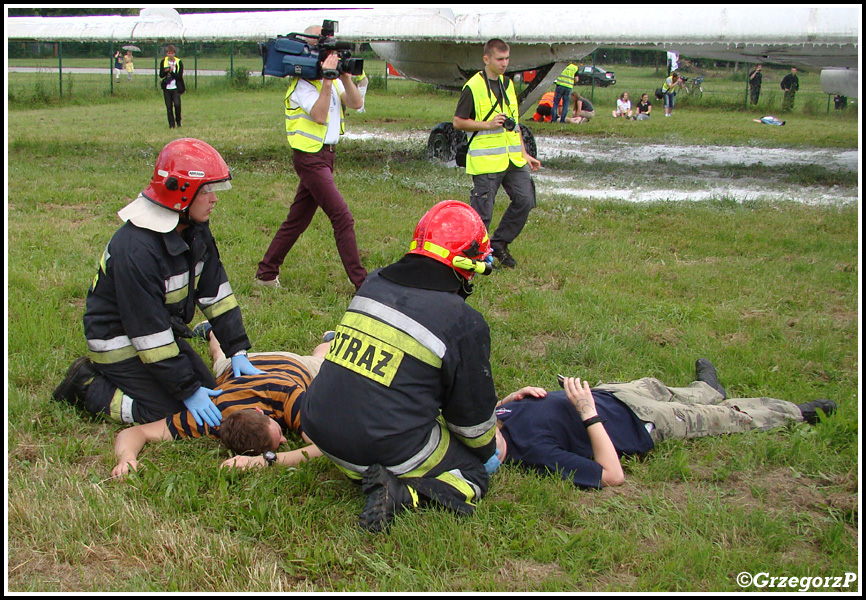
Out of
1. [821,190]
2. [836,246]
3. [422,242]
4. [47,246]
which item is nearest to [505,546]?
[422,242]

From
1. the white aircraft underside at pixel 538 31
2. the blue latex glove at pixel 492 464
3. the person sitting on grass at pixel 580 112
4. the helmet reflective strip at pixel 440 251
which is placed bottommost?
the blue latex glove at pixel 492 464

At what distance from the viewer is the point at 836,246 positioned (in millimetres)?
8117

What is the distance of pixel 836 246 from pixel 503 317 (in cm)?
462

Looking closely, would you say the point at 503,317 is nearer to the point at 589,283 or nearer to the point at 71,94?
the point at 589,283

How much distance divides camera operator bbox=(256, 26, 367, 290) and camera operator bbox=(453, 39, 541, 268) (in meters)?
1.33

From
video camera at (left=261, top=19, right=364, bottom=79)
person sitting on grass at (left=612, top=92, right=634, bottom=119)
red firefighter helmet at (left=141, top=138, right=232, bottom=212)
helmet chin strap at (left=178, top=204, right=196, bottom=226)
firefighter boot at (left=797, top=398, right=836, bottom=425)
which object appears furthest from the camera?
person sitting on grass at (left=612, top=92, right=634, bottom=119)

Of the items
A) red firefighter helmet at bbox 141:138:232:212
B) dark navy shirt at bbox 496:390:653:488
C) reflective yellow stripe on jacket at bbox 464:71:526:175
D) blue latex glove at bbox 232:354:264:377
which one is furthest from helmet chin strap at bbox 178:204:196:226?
reflective yellow stripe on jacket at bbox 464:71:526:175

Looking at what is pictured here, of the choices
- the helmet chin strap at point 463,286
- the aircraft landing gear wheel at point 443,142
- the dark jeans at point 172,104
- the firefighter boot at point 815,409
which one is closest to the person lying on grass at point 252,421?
the helmet chin strap at point 463,286

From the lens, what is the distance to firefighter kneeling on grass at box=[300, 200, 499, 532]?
3.11m

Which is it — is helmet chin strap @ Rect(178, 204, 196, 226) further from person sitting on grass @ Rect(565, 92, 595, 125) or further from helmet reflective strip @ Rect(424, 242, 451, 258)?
person sitting on grass @ Rect(565, 92, 595, 125)

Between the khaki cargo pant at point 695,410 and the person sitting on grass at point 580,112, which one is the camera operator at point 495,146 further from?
the person sitting on grass at point 580,112

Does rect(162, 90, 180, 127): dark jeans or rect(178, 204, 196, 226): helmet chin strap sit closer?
rect(178, 204, 196, 226): helmet chin strap

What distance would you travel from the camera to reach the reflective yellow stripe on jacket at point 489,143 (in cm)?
722

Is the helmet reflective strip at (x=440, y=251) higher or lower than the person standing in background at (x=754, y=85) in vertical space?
lower
